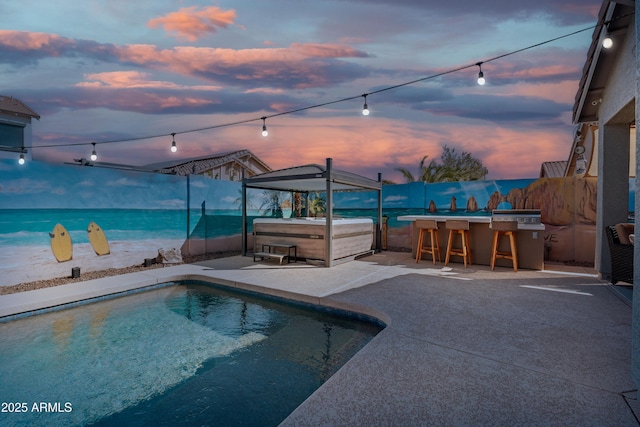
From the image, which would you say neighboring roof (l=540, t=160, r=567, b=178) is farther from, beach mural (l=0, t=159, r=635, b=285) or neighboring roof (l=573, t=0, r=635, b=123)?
neighboring roof (l=573, t=0, r=635, b=123)

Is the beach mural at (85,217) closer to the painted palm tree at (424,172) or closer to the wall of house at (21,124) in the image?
the painted palm tree at (424,172)

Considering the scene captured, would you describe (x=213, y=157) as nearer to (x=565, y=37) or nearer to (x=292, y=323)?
(x=292, y=323)

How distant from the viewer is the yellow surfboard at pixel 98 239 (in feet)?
21.0

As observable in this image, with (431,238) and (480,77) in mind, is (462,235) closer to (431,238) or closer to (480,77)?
(431,238)

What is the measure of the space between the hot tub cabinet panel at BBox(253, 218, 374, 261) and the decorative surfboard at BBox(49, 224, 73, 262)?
3.93 metres

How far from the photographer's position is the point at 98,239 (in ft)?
21.4

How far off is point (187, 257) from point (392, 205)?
247 inches

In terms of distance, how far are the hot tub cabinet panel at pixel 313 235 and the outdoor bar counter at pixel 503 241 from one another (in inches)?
59.0

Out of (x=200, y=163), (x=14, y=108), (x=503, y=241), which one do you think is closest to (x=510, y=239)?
(x=503, y=241)

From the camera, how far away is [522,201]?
793 centimetres

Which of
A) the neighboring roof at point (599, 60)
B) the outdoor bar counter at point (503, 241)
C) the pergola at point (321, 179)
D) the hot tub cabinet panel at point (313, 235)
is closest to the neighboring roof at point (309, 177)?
the pergola at point (321, 179)

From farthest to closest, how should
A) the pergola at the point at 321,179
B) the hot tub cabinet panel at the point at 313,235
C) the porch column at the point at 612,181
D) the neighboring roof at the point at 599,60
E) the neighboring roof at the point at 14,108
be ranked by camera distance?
the neighboring roof at the point at 14,108 < the hot tub cabinet panel at the point at 313,235 < the pergola at the point at 321,179 < the porch column at the point at 612,181 < the neighboring roof at the point at 599,60

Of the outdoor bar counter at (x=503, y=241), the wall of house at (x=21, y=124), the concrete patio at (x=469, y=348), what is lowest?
the concrete patio at (x=469, y=348)

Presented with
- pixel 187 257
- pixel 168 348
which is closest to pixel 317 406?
pixel 168 348
